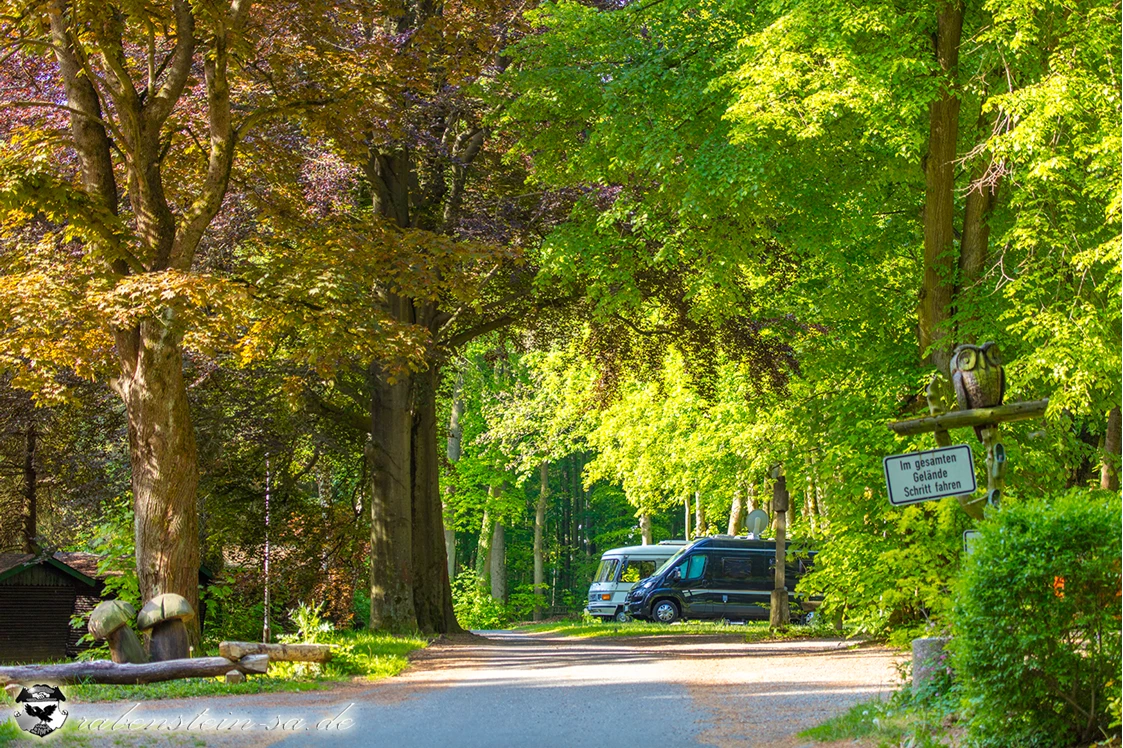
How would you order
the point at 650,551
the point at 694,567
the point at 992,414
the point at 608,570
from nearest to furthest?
the point at 992,414
the point at 694,567
the point at 650,551
the point at 608,570

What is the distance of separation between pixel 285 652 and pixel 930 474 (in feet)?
27.0

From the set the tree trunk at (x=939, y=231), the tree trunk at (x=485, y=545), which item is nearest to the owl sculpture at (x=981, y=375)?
the tree trunk at (x=939, y=231)

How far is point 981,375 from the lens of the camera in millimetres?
9422

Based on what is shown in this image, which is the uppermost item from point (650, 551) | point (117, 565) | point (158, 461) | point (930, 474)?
point (158, 461)

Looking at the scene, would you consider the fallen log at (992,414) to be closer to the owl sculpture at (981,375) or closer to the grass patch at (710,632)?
the owl sculpture at (981,375)

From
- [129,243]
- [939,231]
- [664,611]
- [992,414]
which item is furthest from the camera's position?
[664,611]

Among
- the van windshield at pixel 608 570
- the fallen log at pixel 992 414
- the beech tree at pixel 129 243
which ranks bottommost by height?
the van windshield at pixel 608 570

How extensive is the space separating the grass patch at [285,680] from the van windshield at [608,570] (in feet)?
75.8

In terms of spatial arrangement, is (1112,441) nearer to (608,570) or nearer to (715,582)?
(715,582)

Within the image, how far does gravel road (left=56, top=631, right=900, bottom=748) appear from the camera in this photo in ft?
30.8

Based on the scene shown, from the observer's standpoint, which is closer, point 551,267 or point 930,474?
point 930,474

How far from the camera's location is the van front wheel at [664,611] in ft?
115

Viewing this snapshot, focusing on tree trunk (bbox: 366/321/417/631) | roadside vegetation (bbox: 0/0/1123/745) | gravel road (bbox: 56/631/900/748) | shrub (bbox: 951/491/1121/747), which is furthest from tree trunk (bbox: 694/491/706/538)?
shrub (bbox: 951/491/1121/747)

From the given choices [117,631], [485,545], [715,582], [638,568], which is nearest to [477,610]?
[485,545]
